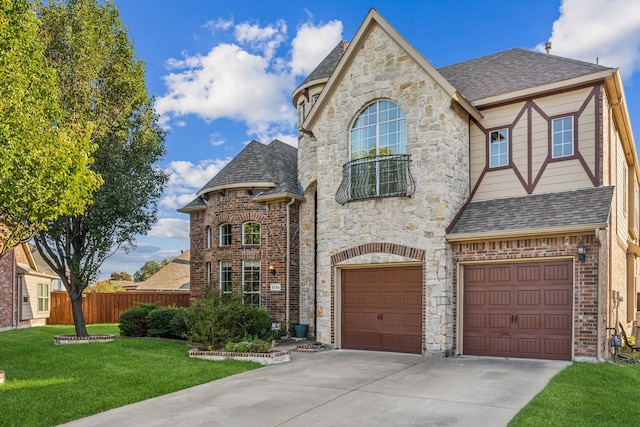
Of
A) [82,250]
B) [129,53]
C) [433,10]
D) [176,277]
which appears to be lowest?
[176,277]

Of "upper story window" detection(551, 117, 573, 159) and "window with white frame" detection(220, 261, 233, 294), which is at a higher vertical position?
"upper story window" detection(551, 117, 573, 159)

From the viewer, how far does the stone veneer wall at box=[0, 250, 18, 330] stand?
2088 cm

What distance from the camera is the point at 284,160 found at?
61.2ft

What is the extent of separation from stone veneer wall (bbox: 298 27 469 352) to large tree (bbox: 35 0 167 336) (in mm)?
5621

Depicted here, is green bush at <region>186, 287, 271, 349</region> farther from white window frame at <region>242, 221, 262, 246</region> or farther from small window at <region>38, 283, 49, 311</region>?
small window at <region>38, 283, 49, 311</region>

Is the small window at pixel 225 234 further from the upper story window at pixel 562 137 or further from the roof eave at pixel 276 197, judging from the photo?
the upper story window at pixel 562 137

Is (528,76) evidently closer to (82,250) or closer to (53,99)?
(53,99)

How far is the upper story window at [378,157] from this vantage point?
12.6m

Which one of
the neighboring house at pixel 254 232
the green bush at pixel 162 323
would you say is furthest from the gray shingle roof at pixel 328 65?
the green bush at pixel 162 323

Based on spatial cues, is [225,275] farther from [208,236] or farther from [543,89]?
[543,89]

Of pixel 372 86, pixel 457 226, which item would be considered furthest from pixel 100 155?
pixel 457 226

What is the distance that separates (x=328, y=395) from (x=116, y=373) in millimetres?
4568

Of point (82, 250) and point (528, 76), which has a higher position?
point (528, 76)

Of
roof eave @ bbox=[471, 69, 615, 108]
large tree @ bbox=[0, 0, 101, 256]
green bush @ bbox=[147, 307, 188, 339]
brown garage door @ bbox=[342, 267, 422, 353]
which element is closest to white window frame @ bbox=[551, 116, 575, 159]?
roof eave @ bbox=[471, 69, 615, 108]
